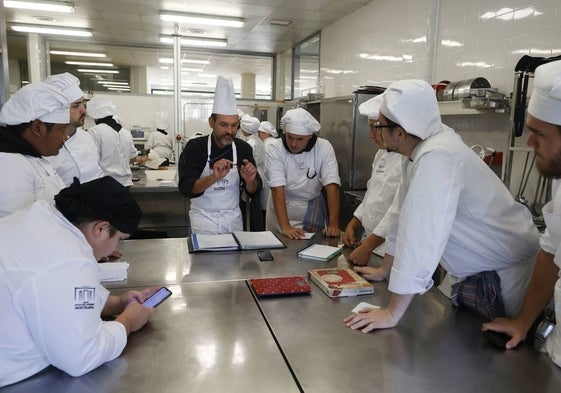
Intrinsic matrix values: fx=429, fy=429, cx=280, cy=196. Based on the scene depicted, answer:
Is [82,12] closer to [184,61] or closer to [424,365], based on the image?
[184,61]

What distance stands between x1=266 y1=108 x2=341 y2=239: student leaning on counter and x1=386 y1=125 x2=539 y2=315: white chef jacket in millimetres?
1330

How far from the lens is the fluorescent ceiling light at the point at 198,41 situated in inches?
265

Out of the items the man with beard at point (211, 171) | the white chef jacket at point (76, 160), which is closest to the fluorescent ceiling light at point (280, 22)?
the man with beard at point (211, 171)

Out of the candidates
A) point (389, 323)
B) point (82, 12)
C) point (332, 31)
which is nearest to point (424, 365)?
point (389, 323)

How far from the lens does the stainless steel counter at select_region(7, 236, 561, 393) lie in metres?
1.00

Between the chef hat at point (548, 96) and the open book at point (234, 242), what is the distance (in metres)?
1.31

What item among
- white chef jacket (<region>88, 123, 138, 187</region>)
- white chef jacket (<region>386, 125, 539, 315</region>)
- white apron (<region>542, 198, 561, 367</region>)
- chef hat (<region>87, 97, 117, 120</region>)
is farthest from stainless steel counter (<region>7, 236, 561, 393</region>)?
chef hat (<region>87, 97, 117, 120</region>)

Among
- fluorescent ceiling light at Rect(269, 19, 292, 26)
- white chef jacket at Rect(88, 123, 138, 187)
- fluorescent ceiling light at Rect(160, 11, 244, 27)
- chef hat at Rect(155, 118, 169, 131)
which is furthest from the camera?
chef hat at Rect(155, 118, 169, 131)

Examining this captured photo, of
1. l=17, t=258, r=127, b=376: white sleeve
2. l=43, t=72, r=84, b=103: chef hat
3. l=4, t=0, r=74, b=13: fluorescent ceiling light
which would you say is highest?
l=4, t=0, r=74, b=13: fluorescent ceiling light

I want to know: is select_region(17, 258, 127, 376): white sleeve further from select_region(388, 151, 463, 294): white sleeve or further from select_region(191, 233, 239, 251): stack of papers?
select_region(191, 233, 239, 251): stack of papers

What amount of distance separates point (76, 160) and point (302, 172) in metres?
1.39

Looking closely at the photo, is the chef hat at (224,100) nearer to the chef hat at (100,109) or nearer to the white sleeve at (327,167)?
the white sleeve at (327,167)

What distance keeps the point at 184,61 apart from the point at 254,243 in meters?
7.19

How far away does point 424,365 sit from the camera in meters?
1.10
